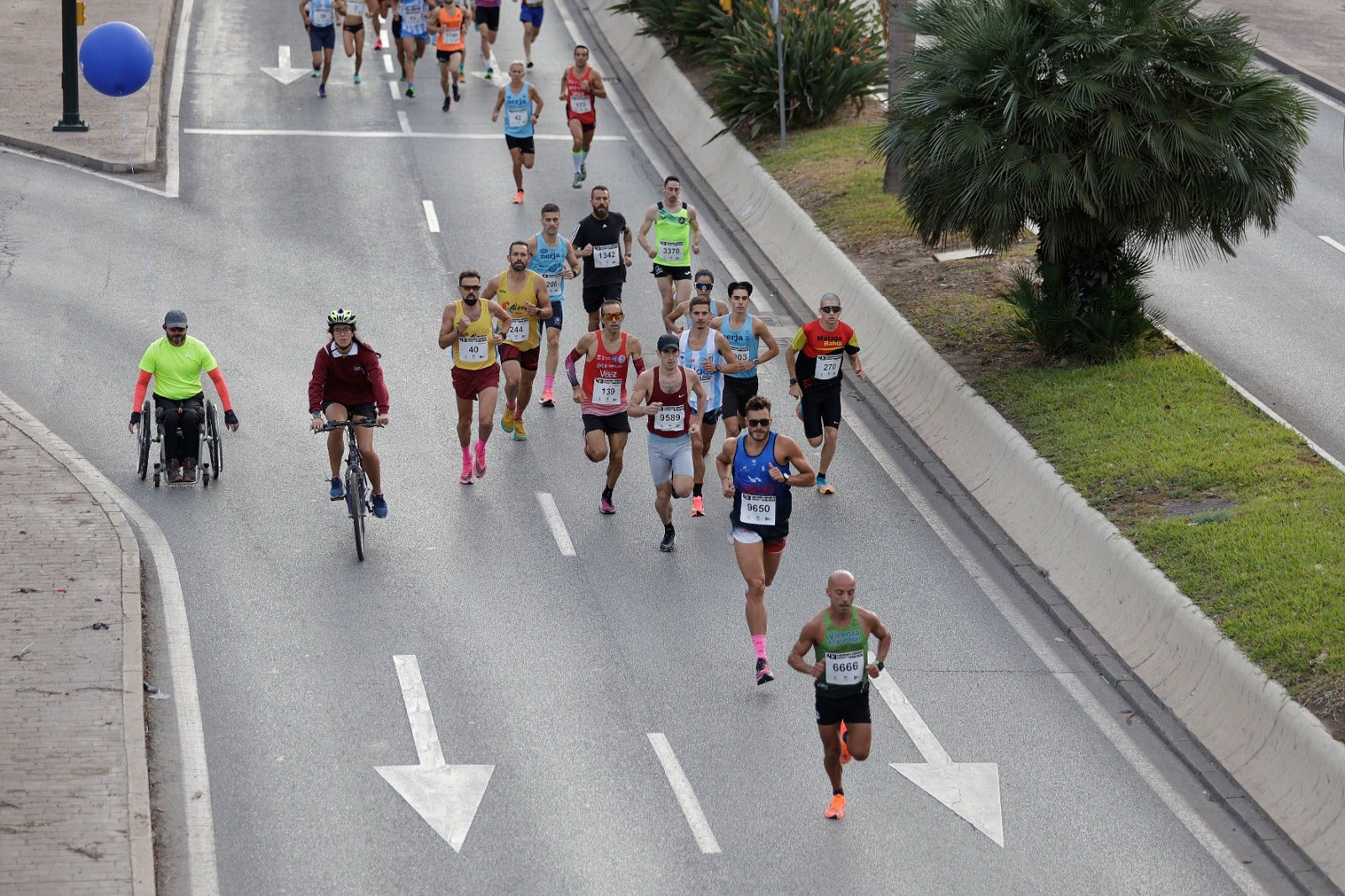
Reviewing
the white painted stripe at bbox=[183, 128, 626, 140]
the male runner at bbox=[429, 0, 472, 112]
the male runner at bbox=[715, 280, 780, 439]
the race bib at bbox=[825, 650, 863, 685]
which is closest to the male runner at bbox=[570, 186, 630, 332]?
the male runner at bbox=[715, 280, 780, 439]

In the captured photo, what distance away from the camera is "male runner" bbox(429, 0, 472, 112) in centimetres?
2795

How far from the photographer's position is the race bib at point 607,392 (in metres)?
15.3

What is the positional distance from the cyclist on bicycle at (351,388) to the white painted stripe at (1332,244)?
13851mm

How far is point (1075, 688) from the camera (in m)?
12.9

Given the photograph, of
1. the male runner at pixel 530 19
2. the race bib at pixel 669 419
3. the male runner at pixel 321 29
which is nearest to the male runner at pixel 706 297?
the race bib at pixel 669 419

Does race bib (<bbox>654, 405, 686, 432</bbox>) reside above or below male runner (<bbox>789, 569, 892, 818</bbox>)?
above

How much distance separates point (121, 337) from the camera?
762 inches

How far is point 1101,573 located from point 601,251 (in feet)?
23.0

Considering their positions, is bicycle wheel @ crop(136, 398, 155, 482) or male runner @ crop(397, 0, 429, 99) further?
male runner @ crop(397, 0, 429, 99)

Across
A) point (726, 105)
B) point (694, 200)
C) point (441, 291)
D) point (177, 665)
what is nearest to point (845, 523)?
point (177, 665)

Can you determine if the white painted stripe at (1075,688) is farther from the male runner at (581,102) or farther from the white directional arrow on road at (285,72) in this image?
the white directional arrow on road at (285,72)

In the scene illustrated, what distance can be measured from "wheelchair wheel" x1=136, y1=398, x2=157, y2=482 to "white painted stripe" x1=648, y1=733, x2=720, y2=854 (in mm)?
6316

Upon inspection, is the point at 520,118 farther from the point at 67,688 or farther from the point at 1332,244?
the point at 67,688

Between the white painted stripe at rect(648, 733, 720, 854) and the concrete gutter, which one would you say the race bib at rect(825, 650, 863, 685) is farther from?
the concrete gutter
